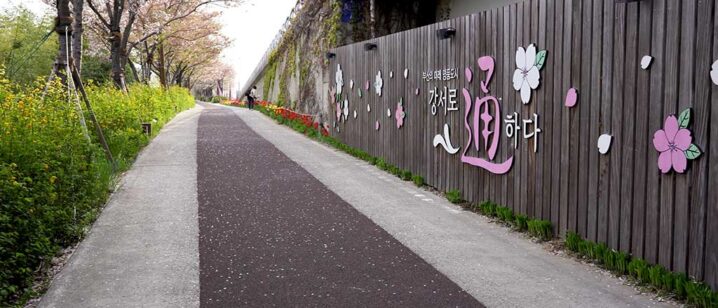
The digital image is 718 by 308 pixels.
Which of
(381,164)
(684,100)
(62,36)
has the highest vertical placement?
(62,36)

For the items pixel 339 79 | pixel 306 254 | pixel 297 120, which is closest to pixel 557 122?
pixel 306 254

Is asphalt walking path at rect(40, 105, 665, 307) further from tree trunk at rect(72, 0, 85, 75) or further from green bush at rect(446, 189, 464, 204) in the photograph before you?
tree trunk at rect(72, 0, 85, 75)

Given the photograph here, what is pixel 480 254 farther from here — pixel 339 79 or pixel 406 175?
pixel 339 79

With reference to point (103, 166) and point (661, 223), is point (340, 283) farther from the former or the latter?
point (103, 166)

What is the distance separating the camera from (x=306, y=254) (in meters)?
5.60

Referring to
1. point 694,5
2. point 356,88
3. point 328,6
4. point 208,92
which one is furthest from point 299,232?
point 208,92

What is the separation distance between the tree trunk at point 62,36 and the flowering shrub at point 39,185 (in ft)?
3.62

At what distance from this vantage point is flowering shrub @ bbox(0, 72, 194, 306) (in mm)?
4461

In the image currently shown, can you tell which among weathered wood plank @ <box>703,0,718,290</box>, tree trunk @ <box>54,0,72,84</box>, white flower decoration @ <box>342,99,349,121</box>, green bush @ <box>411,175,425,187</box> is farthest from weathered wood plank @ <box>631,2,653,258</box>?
white flower decoration @ <box>342,99,349,121</box>

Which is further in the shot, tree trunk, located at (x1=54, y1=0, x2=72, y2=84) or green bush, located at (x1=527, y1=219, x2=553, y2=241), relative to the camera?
tree trunk, located at (x1=54, y1=0, x2=72, y2=84)

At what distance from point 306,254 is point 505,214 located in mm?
2401

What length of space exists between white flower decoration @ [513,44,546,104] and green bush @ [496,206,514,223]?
1.22 m

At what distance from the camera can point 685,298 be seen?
14.0ft

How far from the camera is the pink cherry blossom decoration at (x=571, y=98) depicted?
18.2ft
